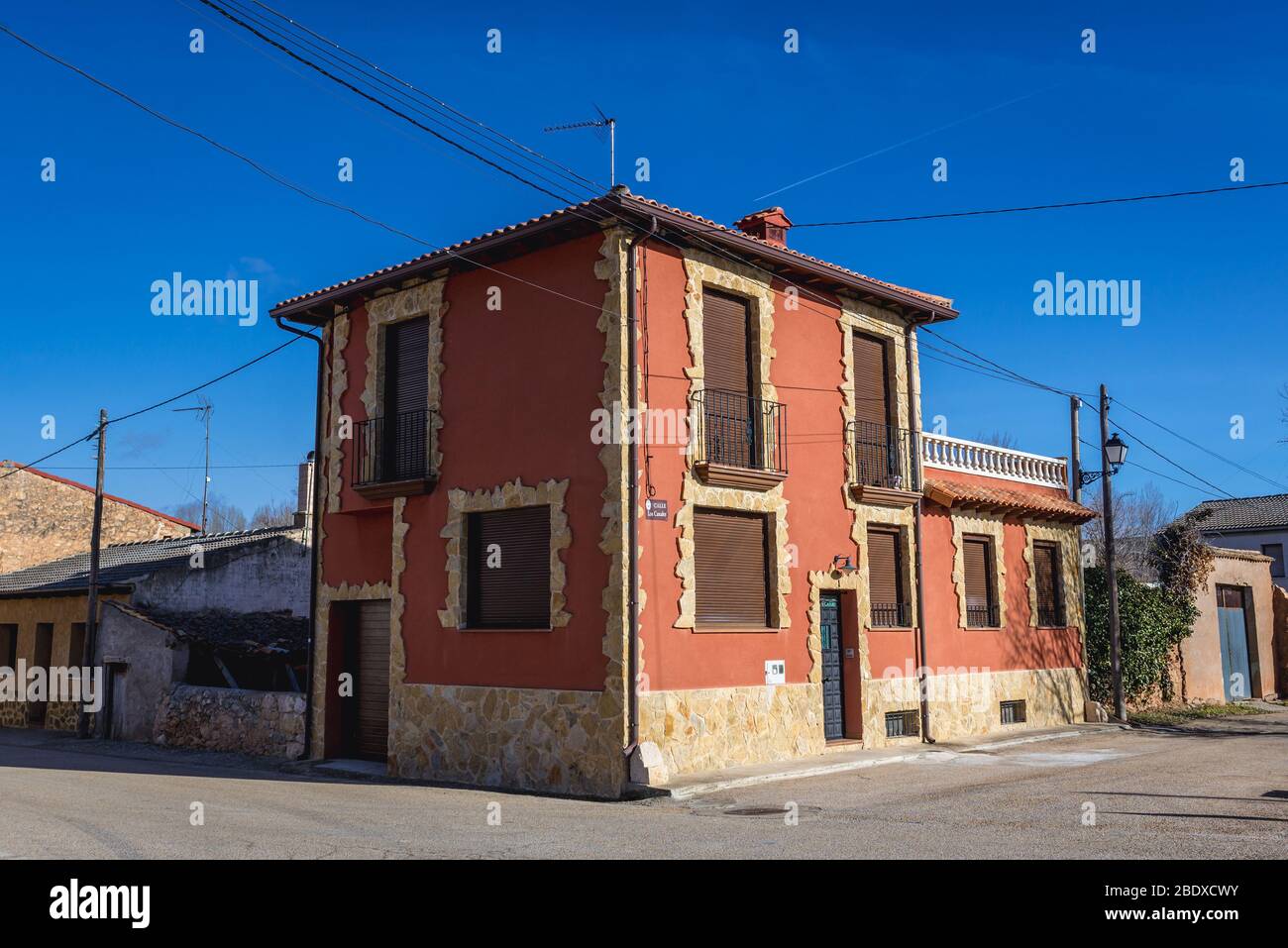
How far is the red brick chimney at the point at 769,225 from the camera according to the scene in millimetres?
17828

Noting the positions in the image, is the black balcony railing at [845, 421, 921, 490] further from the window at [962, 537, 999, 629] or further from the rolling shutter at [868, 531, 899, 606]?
the window at [962, 537, 999, 629]

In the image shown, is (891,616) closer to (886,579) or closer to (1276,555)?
(886,579)

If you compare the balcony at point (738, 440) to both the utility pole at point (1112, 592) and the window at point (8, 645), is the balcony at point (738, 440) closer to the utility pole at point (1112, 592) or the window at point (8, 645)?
the utility pole at point (1112, 592)

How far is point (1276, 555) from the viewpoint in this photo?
46188 mm

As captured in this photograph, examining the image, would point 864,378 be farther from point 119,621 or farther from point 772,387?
point 119,621

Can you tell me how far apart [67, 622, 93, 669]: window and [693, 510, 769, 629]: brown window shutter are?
1797 cm

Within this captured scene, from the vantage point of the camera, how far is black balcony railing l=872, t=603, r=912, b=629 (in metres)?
17.8

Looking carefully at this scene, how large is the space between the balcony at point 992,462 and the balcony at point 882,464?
41.4 inches

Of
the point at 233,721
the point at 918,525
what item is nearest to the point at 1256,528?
the point at 918,525

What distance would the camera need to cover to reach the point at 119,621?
23219 millimetres

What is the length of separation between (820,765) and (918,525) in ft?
17.6

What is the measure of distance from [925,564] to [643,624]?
277 inches
